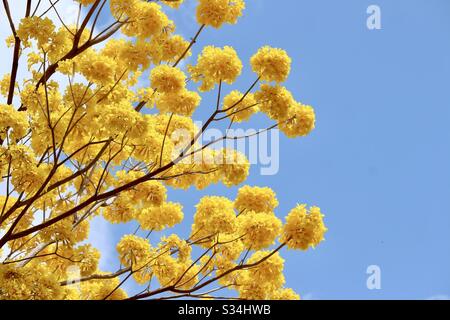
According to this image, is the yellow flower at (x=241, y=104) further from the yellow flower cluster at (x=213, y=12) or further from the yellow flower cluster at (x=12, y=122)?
the yellow flower cluster at (x=12, y=122)

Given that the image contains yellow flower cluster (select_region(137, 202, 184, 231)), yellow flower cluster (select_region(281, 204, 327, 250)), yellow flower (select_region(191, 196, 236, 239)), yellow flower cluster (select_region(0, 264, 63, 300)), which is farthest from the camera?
yellow flower cluster (select_region(137, 202, 184, 231))

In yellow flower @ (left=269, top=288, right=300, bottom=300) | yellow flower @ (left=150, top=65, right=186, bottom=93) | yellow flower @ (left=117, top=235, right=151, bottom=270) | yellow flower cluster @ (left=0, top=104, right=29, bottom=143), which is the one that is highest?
yellow flower @ (left=150, top=65, right=186, bottom=93)

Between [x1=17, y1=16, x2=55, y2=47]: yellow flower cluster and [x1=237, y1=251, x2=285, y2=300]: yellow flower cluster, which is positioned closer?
[x1=17, y1=16, x2=55, y2=47]: yellow flower cluster

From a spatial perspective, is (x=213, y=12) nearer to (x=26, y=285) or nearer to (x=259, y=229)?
(x=259, y=229)

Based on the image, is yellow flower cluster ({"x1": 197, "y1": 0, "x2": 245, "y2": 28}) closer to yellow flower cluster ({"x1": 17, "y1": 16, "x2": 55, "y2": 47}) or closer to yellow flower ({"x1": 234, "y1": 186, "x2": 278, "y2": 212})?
yellow flower cluster ({"x1": 17, "y1": 16, "x2": 55, "y2": 47})

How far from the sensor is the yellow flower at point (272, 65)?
6324 millimetres

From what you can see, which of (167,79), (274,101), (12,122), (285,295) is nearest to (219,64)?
(167,79)

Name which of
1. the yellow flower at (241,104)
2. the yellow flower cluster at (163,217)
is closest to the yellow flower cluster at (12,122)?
the yellow flower cluster at (163,217)

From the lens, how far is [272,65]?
250 inches

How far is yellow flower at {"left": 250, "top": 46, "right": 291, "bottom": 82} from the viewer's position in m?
6.32

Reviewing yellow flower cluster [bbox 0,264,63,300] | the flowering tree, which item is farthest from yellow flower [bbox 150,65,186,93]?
yellow flower cluster [bbox 0,264,63,300]
